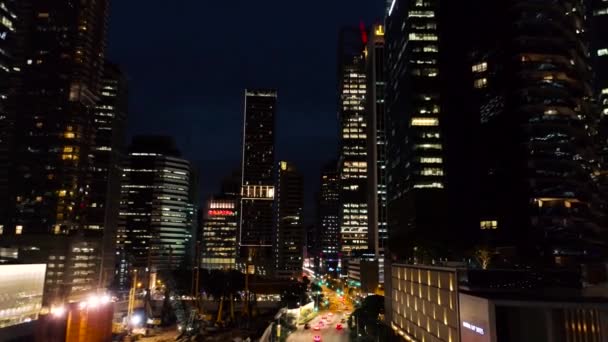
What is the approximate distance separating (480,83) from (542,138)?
2284 cm

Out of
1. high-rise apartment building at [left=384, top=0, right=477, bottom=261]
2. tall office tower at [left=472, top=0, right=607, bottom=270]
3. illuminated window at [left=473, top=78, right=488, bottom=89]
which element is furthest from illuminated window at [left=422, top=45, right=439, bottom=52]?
tall office tower at [left=472, top=0, right=607, bottom=270]

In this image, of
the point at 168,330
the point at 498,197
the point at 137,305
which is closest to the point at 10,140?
the point at 137,305

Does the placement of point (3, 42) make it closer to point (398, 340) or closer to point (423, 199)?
point (398, 340)

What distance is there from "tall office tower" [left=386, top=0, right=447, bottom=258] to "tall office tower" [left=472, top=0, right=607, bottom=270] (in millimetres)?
24824

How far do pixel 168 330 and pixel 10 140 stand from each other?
102 metres

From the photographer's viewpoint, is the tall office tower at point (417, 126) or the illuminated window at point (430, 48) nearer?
the tall office tower at point (417, 126)

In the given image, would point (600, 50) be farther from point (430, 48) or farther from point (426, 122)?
point (426, 122)

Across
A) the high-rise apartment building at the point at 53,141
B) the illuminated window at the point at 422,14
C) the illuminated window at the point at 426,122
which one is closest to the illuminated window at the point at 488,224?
the illuminated window at the point at 426,122

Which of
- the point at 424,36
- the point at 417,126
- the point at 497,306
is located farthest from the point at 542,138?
the point at 497,306

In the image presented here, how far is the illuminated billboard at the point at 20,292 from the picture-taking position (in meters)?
76.4

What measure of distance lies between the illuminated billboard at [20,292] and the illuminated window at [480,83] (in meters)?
103

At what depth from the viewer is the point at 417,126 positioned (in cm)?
14012

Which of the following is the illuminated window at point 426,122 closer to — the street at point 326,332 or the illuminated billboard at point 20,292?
the street at point 326,332

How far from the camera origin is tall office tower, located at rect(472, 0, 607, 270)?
9262cm
